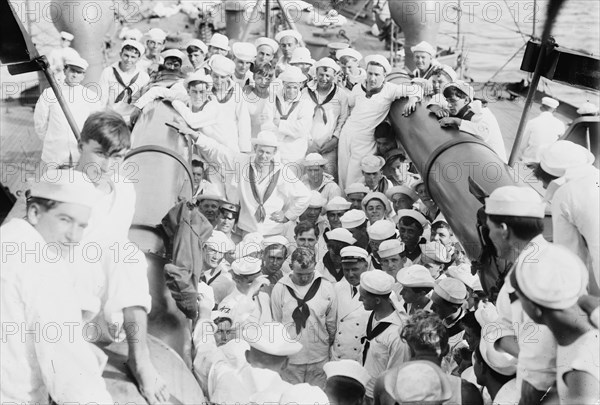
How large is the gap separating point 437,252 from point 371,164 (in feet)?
6.11

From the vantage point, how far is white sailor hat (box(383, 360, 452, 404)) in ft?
11.4

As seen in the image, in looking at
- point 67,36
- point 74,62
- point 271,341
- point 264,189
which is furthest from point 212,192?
point 67,36

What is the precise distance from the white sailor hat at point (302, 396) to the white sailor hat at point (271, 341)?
0.39 m

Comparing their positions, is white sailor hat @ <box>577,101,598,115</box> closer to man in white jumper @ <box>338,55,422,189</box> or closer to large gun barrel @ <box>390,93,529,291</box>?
man in white jumper @ <box>338,55,422,189</box>

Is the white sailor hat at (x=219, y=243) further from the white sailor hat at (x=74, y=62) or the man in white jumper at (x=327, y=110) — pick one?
the man in white jumper at (x=327, y=110)

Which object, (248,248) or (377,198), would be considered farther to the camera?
(377,198)

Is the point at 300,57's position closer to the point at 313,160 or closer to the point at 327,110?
the point at 327,110

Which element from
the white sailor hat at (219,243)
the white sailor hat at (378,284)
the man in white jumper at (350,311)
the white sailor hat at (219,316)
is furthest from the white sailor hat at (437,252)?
the white sailor hat at (219,316)

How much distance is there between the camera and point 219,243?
6.07m

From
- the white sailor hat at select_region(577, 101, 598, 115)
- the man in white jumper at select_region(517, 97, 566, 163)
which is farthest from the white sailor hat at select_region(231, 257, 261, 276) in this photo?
the white sailor hat at select_region(577, 101, 598, 115)

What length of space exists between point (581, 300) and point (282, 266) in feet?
10.5

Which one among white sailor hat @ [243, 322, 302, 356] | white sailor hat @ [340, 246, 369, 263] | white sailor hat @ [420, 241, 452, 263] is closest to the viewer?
white sailor hat @ [243, 322, 302, 356]

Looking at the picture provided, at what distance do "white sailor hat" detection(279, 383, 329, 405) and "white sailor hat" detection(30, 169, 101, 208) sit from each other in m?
1.11

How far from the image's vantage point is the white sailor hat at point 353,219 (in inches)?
265
